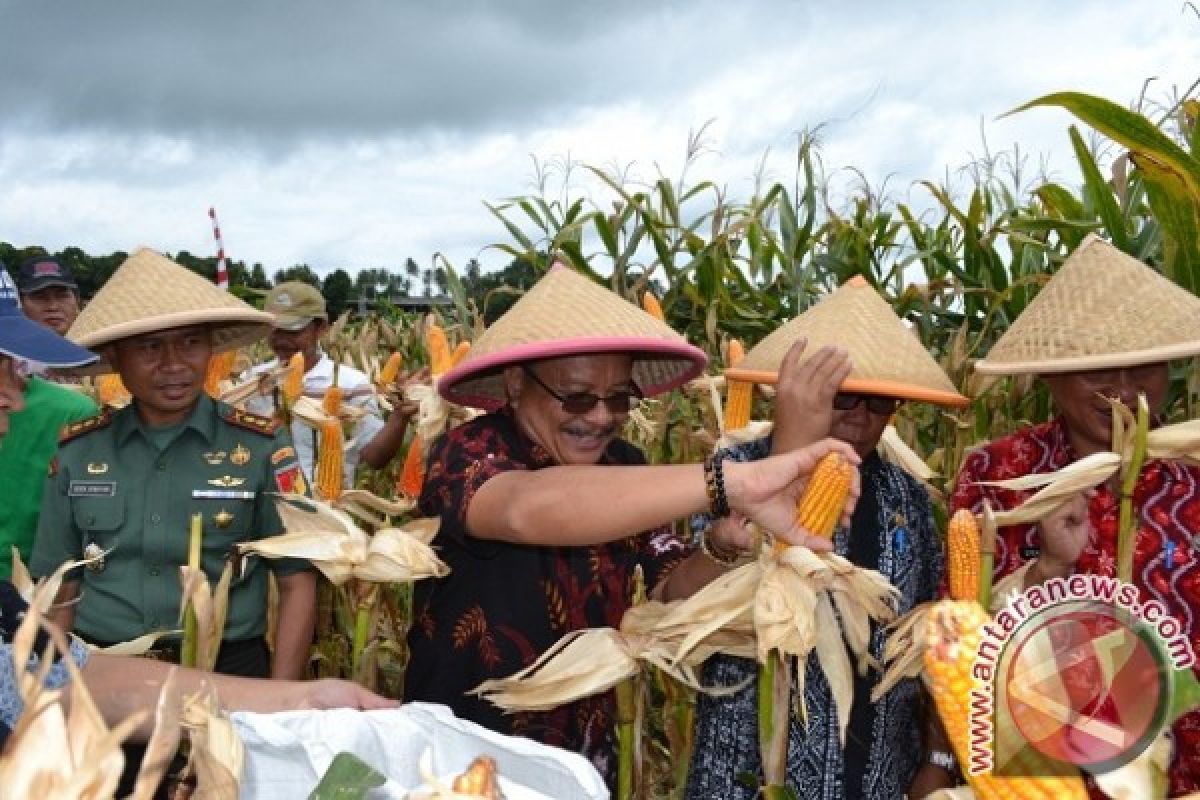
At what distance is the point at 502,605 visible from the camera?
1.91m

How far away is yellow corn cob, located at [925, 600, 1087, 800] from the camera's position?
112cm

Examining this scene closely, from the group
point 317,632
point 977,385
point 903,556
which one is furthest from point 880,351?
point 317,632

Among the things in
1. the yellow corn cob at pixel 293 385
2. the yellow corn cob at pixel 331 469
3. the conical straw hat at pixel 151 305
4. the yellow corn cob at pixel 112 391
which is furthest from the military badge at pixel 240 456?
the yellow corn cob at pixel 112 391

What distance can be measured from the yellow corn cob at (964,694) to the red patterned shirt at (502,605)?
2.71ft

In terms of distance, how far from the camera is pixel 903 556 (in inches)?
81.8

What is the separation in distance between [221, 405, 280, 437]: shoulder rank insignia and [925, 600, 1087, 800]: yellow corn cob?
1.87 m

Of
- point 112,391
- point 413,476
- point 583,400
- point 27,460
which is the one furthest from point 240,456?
point 112,391

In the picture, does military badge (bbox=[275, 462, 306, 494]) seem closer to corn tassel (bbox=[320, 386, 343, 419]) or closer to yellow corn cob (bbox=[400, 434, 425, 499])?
yellow corn cob (bbox=[400, 434, 425, 499])

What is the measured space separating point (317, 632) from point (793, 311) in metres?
2.17

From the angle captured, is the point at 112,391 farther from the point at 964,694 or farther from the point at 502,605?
the point at 964,694

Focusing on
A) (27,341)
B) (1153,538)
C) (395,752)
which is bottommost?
(395,752)

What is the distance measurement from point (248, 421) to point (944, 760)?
169 cm

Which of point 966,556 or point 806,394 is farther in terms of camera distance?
point 806,394

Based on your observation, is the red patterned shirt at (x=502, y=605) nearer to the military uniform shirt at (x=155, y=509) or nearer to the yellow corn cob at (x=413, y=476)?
the military uniform shirt at (x=155, y=509)
